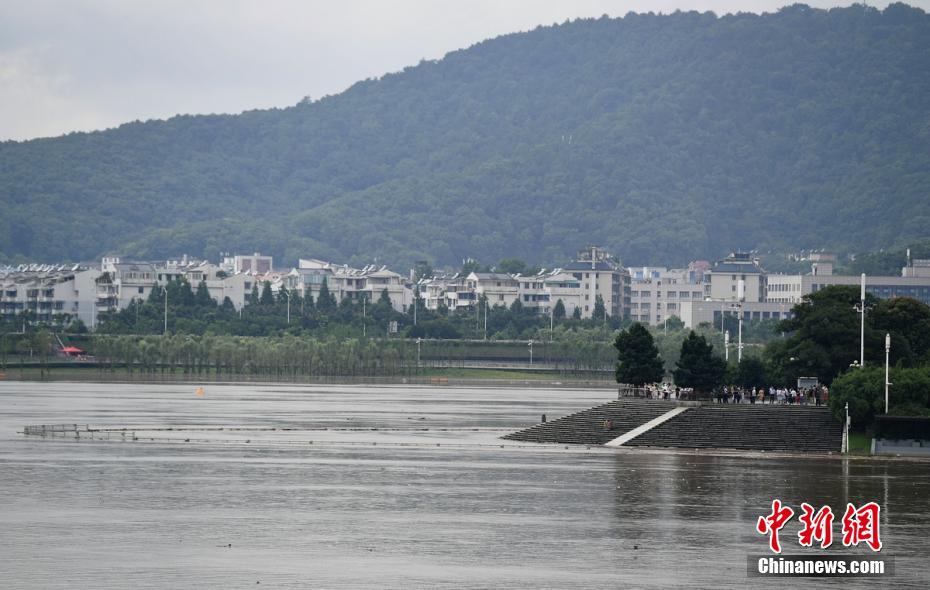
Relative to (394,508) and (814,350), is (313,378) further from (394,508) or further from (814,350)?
(394,508)

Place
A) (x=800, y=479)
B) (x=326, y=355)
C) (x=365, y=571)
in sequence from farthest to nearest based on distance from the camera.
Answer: (x=326, y=355) → (x=800, y=479) → (x=365, y=571)

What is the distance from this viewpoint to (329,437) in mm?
81375

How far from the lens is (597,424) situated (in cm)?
8406

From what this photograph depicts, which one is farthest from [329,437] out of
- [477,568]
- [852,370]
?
[477,568]

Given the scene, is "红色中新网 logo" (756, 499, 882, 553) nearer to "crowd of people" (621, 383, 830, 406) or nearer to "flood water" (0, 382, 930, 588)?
"flood water" (0, 382, 930, 588)

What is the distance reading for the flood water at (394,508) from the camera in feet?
135

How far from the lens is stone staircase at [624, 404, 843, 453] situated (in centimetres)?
7825

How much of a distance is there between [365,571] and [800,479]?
89.3 ft

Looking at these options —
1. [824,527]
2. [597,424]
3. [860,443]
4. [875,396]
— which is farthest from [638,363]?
[824,527]

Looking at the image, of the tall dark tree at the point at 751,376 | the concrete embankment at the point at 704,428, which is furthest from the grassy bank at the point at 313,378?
the concrete embankment at the point at 704,428

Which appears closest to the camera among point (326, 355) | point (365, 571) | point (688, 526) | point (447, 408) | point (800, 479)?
point (365, 571)

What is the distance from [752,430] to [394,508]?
101ft

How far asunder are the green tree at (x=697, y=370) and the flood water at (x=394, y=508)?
1038 cm

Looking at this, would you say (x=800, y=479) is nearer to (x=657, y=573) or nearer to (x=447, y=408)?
(x=657, y=573)
